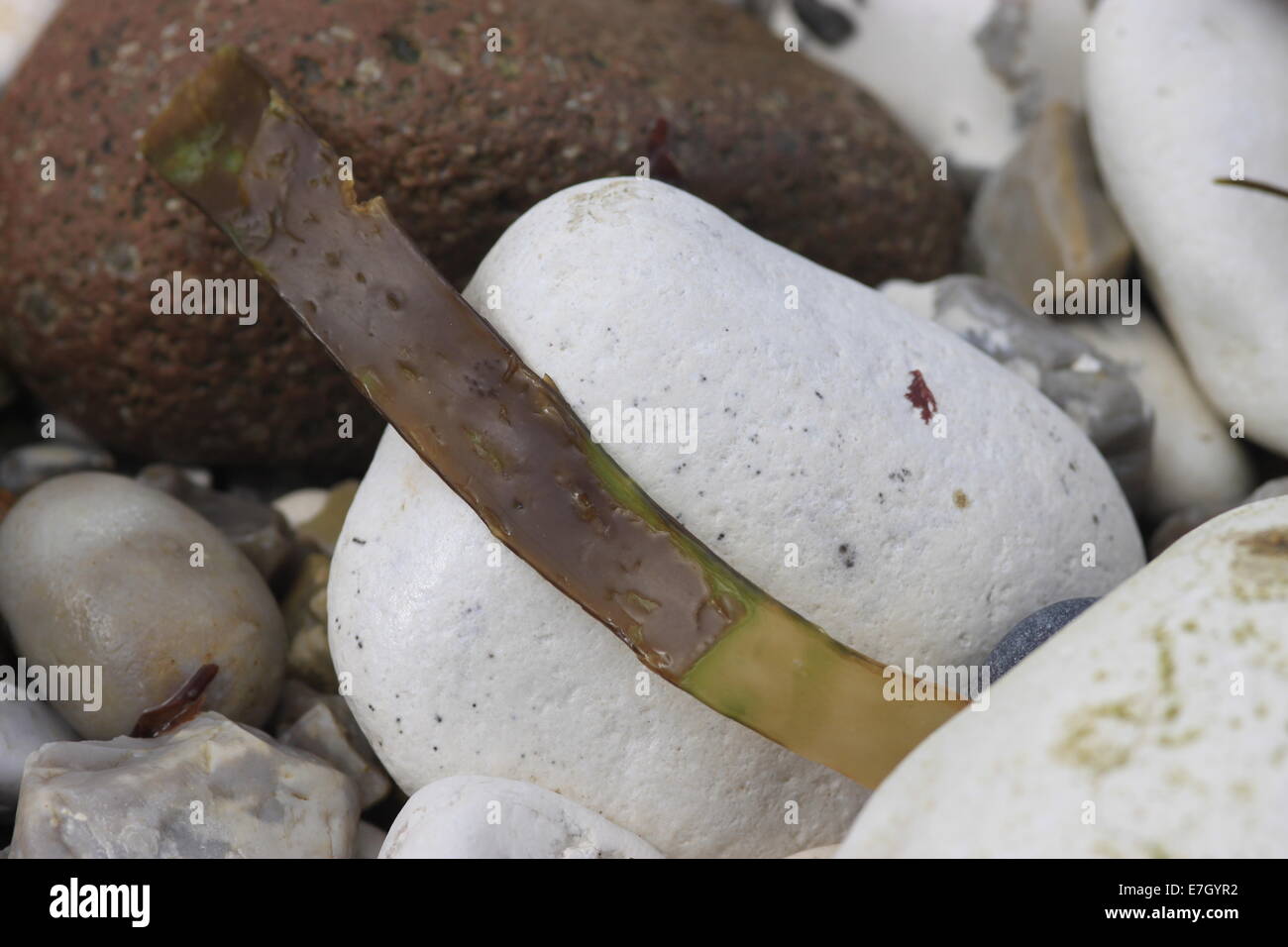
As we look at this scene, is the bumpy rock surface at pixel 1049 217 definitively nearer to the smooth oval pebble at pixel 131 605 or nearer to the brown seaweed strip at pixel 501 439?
the brown seaweed strip at pixel 501 439

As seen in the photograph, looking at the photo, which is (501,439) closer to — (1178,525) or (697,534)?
(697,534)

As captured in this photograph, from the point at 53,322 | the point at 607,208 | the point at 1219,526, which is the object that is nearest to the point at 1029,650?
the point at 1219,526

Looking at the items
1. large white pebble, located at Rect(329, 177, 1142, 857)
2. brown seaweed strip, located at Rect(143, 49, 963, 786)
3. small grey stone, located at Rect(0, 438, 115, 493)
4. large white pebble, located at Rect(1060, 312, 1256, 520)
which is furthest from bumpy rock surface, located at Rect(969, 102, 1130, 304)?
small grey stone, located at Rect(0, 438, 115, 493)

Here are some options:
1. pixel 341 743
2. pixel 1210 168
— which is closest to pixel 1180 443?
pixel 1210 168

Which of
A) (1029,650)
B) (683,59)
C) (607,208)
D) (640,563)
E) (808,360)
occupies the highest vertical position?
(683,59)

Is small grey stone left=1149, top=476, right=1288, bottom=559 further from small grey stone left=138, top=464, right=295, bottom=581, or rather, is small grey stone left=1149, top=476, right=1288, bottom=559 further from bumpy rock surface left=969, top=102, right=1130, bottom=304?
small grey stone left=138, top=464, right=295, bottom=581

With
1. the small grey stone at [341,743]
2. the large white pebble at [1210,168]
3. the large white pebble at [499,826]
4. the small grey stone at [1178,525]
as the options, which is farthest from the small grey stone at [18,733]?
the large white pebble at [1210,168]

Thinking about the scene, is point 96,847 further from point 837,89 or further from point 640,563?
point 837,89
